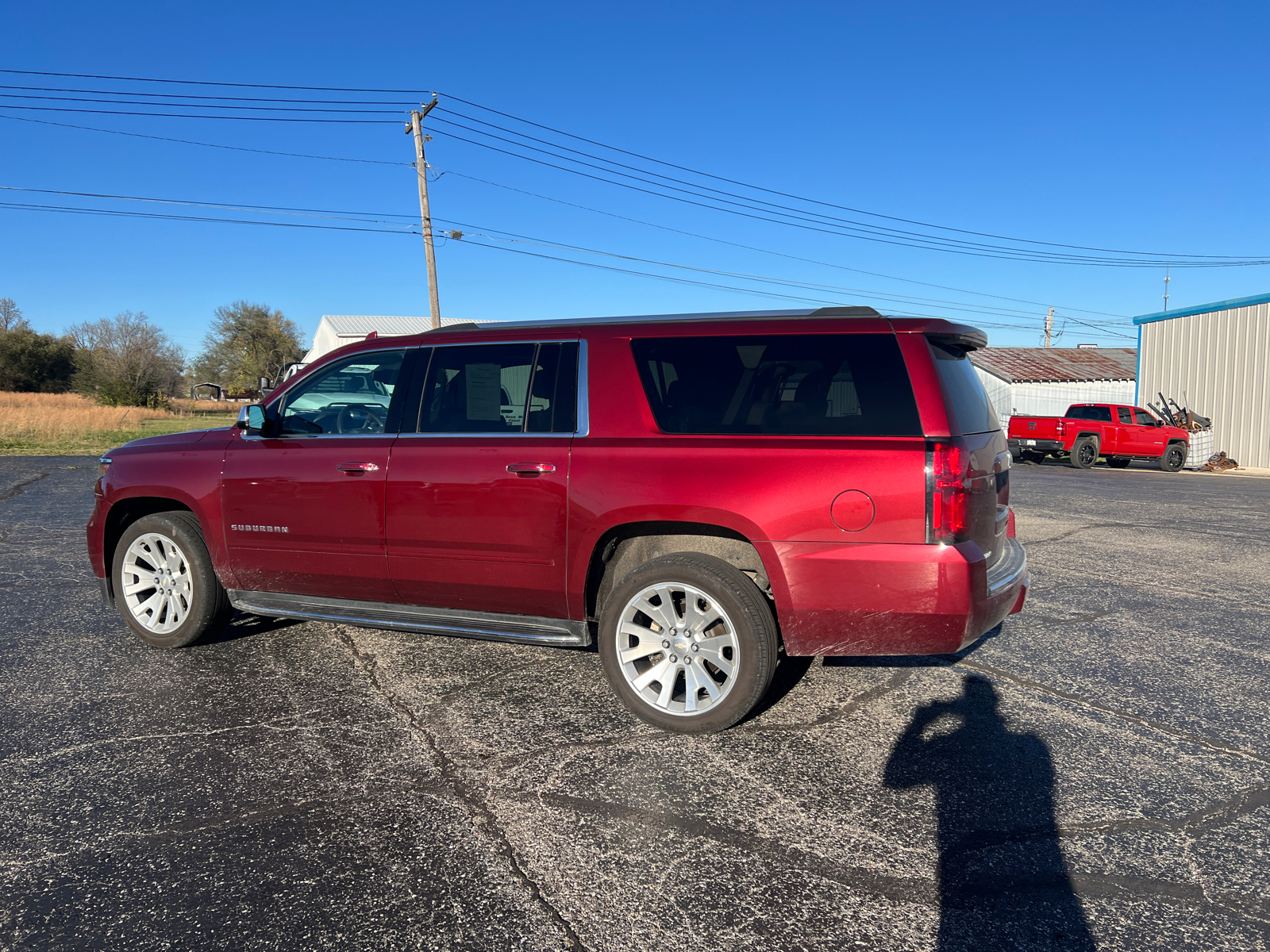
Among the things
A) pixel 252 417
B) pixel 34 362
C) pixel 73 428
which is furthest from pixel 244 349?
pixel 252 417

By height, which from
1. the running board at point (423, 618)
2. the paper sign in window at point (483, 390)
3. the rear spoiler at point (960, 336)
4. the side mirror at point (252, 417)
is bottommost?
the running board at point (423, 618)

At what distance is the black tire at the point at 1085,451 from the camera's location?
23922 mm

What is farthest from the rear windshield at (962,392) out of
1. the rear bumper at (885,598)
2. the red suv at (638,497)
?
the rear bumper at (885,598)

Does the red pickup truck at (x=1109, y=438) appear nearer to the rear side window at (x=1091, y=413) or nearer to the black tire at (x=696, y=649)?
A: the rear side window at (x=1091, y=413)

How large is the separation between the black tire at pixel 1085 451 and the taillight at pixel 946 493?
22.8m

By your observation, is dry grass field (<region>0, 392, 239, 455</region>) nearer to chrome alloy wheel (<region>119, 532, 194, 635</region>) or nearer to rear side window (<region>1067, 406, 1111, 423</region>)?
chrome alloy wheel (<region>119, 532, 194, 635</region>)

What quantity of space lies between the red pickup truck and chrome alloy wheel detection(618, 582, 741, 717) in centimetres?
2281

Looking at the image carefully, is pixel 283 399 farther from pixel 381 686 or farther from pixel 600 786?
pixel 600 786

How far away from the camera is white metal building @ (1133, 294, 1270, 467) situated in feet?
82.1

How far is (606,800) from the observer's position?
11.3 feet

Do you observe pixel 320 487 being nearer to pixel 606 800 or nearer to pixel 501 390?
pixel 501 390

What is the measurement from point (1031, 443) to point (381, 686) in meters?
23.2

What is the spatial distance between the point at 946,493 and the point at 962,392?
2.23 feet

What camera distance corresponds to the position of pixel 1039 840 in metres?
3.11
